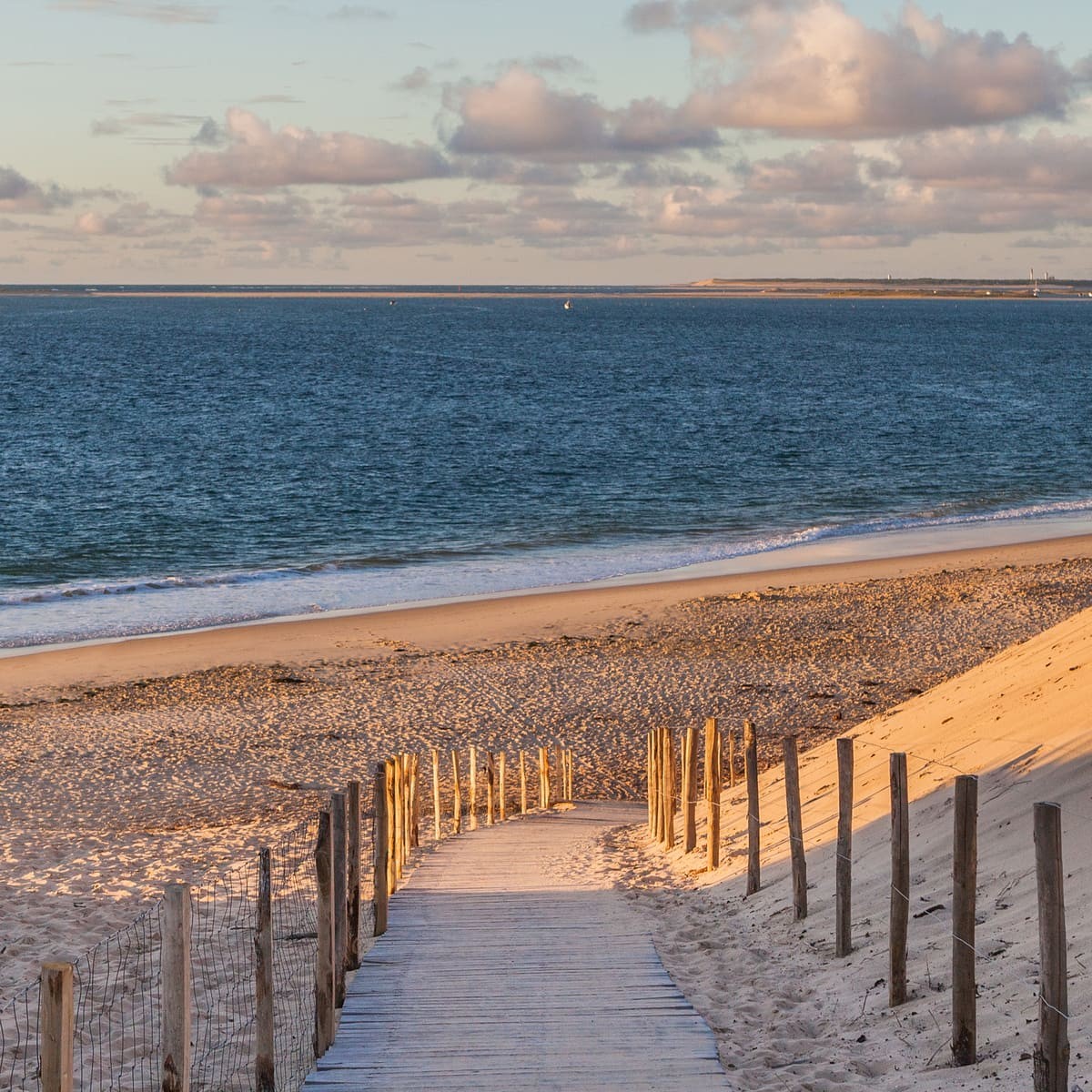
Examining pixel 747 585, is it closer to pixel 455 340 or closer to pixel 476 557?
pixel 476 557

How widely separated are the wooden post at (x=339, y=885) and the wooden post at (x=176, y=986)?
7.25 feet

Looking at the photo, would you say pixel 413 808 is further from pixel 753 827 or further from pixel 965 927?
pixel 965 927

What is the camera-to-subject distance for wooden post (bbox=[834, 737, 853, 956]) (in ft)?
29.9

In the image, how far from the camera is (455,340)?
164000 mm

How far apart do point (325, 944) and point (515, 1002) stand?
4.14 feet

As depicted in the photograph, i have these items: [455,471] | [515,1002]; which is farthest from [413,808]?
[455,471]

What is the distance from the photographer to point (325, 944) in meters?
8.40

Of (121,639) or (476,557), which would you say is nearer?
(121,639)

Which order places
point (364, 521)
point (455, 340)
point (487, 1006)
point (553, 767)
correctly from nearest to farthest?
1. point (487, 1006)
2. point (553, 767)
3. point (364, 521)
4. point (455, 340)

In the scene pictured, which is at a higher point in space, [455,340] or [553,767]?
[455,340]

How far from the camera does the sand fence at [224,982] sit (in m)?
6.36

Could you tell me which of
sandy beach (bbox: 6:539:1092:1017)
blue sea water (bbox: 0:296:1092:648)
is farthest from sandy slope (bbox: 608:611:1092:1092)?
blue sea water (bbox: 0:296:1092:648)

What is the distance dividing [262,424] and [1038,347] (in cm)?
10842

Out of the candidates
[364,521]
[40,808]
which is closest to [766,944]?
[40,808]
